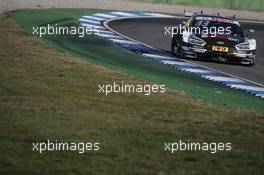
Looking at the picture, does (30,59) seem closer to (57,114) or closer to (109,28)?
(57,114)

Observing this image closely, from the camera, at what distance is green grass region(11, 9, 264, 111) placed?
44.4 ft

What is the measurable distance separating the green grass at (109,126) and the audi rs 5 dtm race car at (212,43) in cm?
490

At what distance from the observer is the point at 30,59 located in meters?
16.0

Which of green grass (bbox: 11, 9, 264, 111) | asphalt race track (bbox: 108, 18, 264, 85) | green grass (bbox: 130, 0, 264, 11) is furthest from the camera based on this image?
green grass (bbox: 130, 0, 264, 11)

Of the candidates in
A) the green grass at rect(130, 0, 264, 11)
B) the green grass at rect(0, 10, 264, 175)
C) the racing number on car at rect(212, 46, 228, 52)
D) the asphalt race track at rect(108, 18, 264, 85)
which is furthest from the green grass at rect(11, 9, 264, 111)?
the green grass at rect(130, 0, 264, 11)
